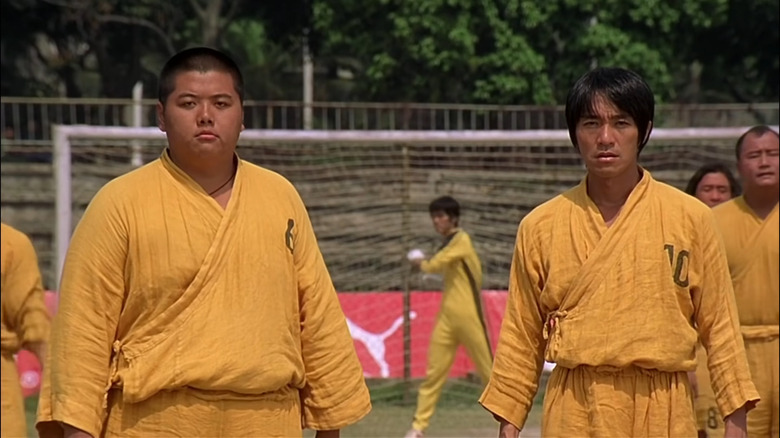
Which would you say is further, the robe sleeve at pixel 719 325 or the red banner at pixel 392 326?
Result: the red banner at pixel 392 326

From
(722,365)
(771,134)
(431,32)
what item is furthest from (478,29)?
(722,365)

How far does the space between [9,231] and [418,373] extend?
5863 millimetres

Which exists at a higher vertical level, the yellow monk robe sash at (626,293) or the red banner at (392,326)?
the yellow monk robe sash at (626,293)

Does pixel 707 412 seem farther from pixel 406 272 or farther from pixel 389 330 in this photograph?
pixel 389 330

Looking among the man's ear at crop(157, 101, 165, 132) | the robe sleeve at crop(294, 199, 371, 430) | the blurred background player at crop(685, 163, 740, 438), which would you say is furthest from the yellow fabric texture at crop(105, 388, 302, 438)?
the blurred background player at crop(685, 163, 740, 438)

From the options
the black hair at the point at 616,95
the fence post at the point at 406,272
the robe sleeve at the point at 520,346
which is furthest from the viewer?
the fence post at the point at 406,272

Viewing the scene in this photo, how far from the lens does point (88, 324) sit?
3711 millimetres

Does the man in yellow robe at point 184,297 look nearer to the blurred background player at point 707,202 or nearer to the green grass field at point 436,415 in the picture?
the blurred background player at point 707,202

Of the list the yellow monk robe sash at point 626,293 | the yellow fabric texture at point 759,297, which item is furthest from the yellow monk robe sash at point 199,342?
the yellow fabric texture at point 759,297

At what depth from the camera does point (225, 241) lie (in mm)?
3734

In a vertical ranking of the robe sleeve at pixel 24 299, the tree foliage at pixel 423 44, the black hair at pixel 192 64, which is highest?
the tree foliage at pixel 423 44

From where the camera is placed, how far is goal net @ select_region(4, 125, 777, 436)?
37.0ft

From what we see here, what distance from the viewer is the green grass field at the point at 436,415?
10.2 m

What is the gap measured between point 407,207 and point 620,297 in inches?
298
